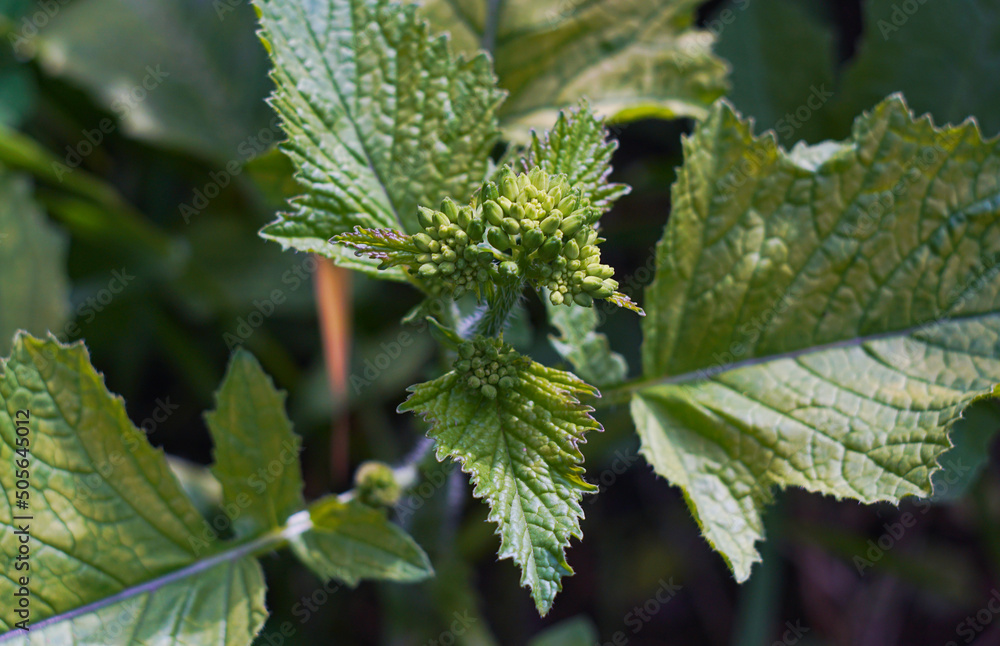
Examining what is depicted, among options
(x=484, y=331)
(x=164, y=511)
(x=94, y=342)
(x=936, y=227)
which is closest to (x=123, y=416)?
(x=164, y=511)

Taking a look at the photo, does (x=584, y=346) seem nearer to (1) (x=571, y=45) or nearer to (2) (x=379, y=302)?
(1) (x=571, y=45)

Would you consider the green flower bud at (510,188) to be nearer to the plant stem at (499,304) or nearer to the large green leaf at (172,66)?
the plant stem at (499,304)

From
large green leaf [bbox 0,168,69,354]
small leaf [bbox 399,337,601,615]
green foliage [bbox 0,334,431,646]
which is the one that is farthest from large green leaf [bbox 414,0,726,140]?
large green leaf [bbox 0,168,69,354]

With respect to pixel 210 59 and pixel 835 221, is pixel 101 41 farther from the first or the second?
pixel 835 221

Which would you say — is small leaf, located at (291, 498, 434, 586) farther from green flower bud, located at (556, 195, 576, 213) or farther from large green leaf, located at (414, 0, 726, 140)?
large green leaf, located at (414, 0, 726, 140)

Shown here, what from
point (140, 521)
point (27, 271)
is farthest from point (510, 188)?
point (27, 271)
